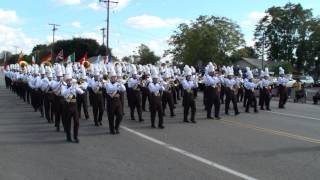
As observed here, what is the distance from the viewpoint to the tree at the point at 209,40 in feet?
194

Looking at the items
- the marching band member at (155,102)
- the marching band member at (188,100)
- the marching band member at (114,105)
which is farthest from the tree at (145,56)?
the marching band member at (114,105)

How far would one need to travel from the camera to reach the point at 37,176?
9.26 m

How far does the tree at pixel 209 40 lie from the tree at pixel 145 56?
60.7 ft

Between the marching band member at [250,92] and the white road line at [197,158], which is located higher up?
the marching band member at [250,92]

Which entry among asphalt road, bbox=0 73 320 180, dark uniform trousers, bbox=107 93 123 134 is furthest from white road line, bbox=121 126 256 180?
dark uniform trousers, bbox=107 93 123 134

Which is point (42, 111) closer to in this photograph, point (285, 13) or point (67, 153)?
point (67, 153)

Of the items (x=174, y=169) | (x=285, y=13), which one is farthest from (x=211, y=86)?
(x=285, y=13)

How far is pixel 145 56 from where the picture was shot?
83.9 m

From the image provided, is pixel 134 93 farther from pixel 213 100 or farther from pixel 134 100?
pixel 213 100

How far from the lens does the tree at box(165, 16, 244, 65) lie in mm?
59156

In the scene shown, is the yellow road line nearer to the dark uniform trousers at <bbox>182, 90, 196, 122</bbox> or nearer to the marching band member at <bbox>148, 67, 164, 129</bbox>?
the dark uniform trousers at <bbox>182, 90, 196, 122</bbox>

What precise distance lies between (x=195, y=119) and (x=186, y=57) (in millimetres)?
42464

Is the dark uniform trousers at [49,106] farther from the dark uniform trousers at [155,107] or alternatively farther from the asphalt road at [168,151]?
the dark uniform trousers at [155,107]

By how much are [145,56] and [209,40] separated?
25889mm
